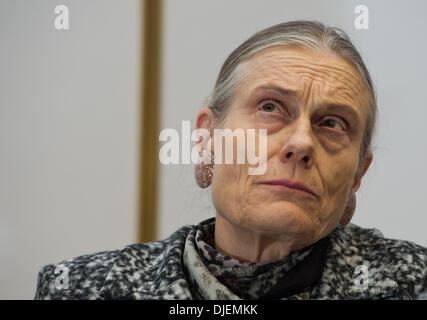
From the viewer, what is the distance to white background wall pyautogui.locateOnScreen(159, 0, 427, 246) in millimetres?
1599

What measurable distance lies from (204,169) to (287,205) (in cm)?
32

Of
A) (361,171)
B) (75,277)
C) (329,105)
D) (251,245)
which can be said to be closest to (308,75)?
(329,105)

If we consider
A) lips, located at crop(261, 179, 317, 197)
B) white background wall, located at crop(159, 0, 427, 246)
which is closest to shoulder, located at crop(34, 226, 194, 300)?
white background wall, located at crop(159, 0, 427, 246)

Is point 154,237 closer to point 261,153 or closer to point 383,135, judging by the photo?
point 261,153

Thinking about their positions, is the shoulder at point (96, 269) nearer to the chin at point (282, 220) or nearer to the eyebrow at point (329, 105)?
the chin at point (282, 220)

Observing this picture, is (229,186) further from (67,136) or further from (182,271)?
(67,136)

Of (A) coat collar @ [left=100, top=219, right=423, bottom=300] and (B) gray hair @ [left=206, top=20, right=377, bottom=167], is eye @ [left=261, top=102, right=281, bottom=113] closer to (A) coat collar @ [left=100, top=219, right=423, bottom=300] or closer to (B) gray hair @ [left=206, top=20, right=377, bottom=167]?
(B) gray hair @ [left=206, top=20, right=377, bottom=167]

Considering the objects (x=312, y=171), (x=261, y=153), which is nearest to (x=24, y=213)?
(x=261, y=153)

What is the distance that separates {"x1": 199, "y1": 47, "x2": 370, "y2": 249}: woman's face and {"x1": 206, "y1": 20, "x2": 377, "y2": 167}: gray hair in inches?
1.0

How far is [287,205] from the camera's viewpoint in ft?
4.43

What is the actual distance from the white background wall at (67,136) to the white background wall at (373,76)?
111 millimetres

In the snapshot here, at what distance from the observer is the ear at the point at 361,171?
157 centimetres

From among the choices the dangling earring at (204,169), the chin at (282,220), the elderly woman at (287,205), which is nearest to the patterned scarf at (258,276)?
the elderly woman at (287,205)
